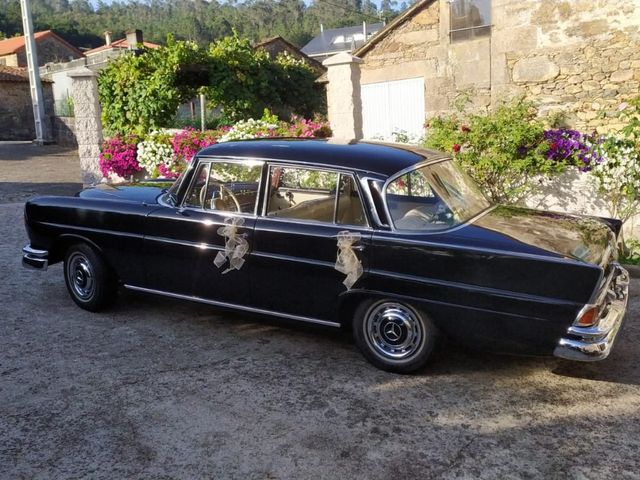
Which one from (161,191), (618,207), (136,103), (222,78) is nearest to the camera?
(161,191)

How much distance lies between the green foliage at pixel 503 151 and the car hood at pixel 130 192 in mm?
3636

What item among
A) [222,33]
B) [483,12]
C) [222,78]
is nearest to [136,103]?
[222,78]

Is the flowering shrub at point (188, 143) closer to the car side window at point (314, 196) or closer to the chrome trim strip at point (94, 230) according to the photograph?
the chrome trim strip at point (94, 230)

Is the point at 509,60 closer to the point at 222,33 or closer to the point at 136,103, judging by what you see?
the point at 136,103

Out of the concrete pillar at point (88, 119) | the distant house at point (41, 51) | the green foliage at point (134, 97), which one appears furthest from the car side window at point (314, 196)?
the distant house at point (41, 51)

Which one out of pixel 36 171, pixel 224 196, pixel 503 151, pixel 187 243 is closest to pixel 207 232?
pixel 187 243

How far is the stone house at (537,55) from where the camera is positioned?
29.7 feet

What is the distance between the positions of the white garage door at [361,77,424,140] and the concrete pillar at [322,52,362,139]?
14.0 feet

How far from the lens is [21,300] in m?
5.50

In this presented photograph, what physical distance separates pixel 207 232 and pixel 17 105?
31085 millimetres

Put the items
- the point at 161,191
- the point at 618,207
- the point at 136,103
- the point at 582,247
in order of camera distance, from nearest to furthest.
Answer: the point at 582,247
the point at 161,191
the point at 618,207
the point at 136,103

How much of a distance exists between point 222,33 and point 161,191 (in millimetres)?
81425

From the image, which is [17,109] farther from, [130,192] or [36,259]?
[130,192]

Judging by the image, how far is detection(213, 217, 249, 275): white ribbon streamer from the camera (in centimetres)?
424
